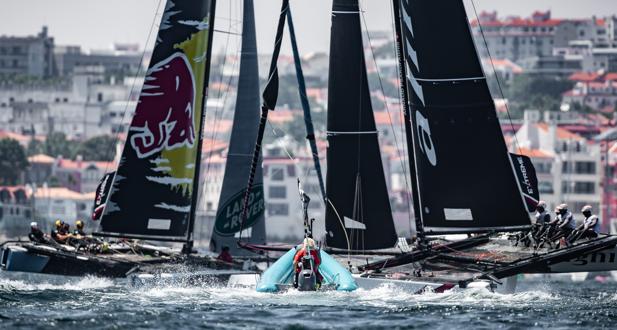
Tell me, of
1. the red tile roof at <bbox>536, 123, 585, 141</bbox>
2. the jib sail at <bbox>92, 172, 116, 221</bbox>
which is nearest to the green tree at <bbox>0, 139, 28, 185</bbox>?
the red tile roof at <bbox>536, 123, 585, 141</bbox>

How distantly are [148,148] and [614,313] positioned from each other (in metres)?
13.6

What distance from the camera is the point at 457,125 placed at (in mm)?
37719

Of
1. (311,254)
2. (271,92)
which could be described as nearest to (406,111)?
(271,92)

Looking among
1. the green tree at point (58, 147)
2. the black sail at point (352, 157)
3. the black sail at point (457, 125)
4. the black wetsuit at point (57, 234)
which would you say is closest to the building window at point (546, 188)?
the green tree at point (58, 147)

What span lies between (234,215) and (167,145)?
3.94 meters

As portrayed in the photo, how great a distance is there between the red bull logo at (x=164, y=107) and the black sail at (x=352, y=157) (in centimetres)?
435

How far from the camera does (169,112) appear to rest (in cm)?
4281

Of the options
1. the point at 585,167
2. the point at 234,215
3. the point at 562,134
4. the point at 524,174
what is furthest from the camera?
the point at 562,134

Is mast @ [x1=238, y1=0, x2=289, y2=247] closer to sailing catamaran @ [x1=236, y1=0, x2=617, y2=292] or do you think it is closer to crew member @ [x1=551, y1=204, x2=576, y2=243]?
sailing catamaran @ [x1=236, y1=0, x2=617, y2=292]

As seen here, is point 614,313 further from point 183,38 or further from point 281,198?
point 281,198

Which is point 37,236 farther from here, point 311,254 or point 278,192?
point 278,192

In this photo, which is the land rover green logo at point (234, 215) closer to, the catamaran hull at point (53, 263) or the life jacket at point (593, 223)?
the catamaran hull at point (53, 263)

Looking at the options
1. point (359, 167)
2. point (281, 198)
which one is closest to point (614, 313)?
point (359, 167)

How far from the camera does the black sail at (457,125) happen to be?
3756 cm
